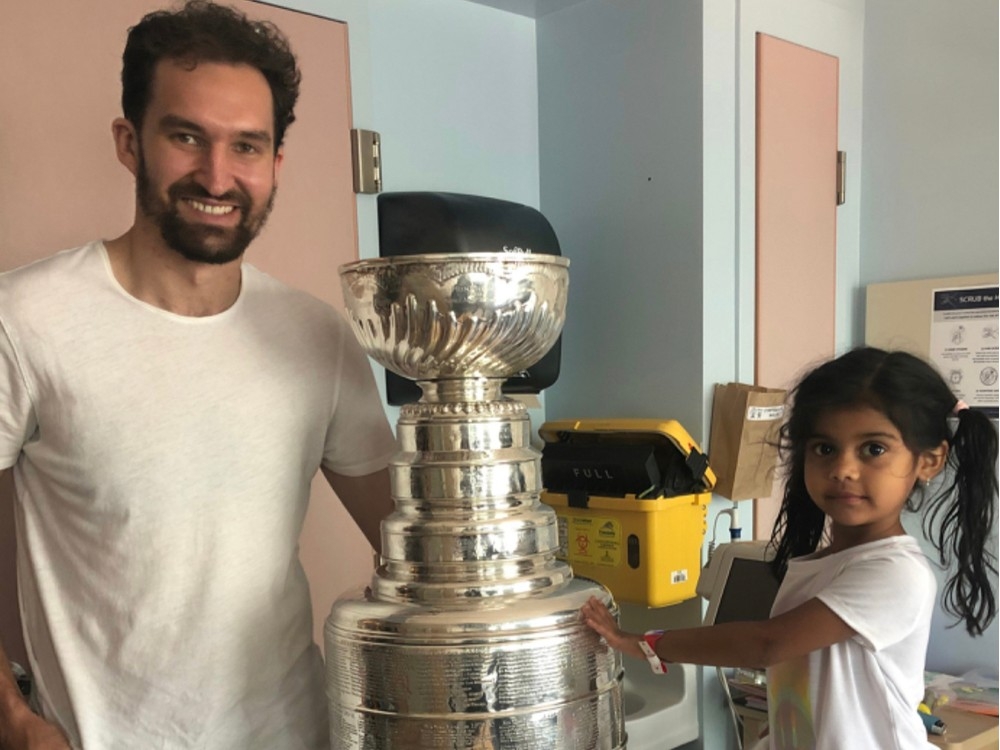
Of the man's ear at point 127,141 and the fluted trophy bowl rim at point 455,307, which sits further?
A: the man's ear at point 127,141

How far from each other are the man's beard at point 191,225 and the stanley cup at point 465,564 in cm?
17

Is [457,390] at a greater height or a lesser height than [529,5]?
lesser

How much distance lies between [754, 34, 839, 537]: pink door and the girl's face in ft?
2.71

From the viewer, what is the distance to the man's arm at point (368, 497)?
3.10 feet

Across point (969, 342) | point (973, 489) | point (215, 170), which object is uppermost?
point (215, 170)

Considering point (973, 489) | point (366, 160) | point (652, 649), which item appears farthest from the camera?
point (366, 160)

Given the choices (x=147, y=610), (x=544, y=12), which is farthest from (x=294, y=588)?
(x=544, y=12)

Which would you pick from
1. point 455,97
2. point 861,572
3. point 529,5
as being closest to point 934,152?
point 529,5

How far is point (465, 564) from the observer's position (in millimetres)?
671

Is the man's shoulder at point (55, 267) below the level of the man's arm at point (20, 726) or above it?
above

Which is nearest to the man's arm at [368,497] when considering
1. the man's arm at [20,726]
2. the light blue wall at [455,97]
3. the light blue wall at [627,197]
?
the man's arm at [20,726]

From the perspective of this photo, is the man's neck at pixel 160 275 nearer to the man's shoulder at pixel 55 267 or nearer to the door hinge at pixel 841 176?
the man's shoulder at pixel 55 267

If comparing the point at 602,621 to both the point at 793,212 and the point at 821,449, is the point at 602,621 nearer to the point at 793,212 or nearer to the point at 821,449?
the point at 821,449

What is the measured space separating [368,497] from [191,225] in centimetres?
34
